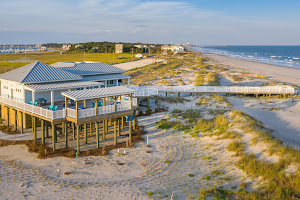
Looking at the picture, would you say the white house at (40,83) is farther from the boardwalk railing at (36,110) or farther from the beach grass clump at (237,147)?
the beach grass clump at (237,147)

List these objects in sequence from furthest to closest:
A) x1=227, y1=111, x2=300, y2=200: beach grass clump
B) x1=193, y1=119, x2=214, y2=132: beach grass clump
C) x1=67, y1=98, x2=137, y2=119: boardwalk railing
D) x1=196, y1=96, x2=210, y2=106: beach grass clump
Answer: x1=196, y1=96, x2=210, y2=106: beach grass clump
x1=193, y1=119, x2=214, y2=132: beach grass clump
x1=67, y1=98, x2=137, y2=119: boardwalk railing
x1=227, y1=111, x2=300, y2=200: beach grass clump

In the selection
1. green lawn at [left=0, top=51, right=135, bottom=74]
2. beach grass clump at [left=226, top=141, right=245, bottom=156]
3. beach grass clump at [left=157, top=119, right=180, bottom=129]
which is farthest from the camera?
green lawn at [left=0, top=51, right=135, bottom=74]

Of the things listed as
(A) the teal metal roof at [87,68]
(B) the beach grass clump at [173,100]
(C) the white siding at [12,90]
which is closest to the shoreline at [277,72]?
(B) the beach grass clump at [173,100]

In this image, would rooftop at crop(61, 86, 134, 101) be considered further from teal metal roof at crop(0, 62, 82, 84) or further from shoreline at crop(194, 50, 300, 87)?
shoreline at crop(194, 50, 300, 87)

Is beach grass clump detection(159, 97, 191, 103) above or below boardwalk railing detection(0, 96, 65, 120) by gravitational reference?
below

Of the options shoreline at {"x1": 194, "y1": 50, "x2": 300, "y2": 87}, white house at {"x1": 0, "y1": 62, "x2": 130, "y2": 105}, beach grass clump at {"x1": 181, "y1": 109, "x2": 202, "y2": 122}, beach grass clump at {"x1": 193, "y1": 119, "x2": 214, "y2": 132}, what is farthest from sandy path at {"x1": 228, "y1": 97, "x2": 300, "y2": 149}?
shoreline at {"x1": 194, "y1": 50, "x2": 300, "y2": 87}

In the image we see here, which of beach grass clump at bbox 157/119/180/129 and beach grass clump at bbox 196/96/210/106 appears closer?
beach grass clump at bbox 157/119/180/129

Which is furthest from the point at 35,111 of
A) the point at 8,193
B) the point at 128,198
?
the point at 128,198

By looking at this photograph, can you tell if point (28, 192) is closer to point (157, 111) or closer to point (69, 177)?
point (69, 177)
